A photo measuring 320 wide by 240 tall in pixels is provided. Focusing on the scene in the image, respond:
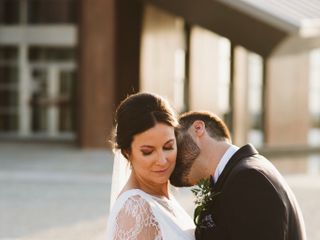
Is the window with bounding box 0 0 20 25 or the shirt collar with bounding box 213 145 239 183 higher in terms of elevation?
the window with bounding box 0 0 20 25

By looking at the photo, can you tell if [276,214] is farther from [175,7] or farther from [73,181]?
[175,7]

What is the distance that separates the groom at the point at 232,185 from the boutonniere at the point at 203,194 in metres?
0.03

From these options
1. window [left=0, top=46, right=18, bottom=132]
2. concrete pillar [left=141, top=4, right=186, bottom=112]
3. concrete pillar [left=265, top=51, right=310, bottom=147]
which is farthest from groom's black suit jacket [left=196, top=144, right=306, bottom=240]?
window [left=0, top=46, right=18, bottom=132]

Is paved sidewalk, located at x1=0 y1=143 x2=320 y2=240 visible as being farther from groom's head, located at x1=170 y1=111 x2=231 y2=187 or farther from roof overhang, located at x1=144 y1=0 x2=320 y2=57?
groom's head, located at x1=170 y1=111 x2=231 y2=187

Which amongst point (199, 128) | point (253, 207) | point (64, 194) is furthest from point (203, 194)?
point (64, 194)

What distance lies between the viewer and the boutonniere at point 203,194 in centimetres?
324

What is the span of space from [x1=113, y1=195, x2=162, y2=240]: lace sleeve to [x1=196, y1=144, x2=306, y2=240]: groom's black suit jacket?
223mm

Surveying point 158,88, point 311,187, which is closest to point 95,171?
point 311,187

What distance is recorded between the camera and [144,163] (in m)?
3.19

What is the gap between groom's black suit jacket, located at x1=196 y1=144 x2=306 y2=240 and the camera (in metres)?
2.88

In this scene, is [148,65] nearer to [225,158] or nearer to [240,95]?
[240,95]

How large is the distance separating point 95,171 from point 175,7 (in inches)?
218

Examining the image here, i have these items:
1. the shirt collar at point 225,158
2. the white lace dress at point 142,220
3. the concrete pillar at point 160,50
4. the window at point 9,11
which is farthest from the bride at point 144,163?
the window at point 9,11

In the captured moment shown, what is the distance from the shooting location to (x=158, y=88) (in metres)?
25.8
